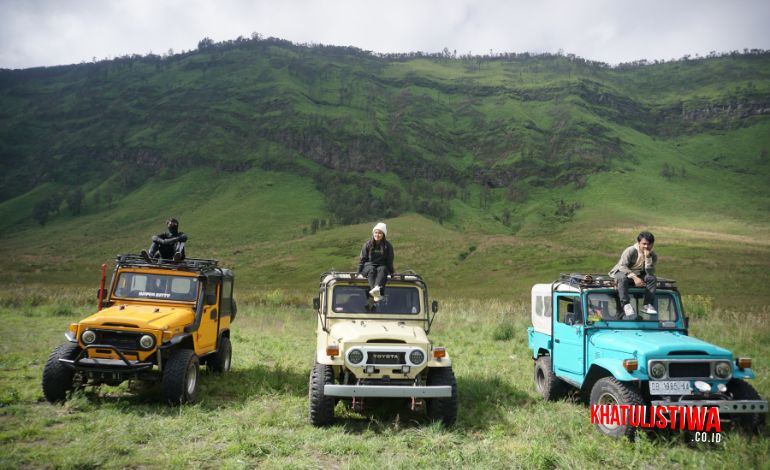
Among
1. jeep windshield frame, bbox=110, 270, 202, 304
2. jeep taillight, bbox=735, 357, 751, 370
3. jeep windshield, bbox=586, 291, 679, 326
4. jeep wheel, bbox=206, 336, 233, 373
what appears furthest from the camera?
jeep wheel, bbox=206, 336, 233, 373

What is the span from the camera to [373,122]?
193750mm

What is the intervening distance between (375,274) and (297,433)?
3.02 m

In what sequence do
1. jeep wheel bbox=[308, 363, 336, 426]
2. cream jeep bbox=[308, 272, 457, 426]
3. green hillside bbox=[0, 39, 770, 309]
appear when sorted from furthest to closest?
green hillside bbox=[0, 39, 770, 309] → jeep wheel bbox=[308, 363, 336, 426] → cream jeep bbox=[308, 272, 457, 426]

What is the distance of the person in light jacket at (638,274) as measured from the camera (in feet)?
27.9

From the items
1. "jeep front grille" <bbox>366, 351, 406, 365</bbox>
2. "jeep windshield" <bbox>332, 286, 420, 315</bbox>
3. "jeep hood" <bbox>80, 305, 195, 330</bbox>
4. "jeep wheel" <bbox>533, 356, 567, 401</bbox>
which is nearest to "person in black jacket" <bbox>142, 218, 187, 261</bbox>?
"jeep hood" <bbox>80, 305, 195, 330</bbox>

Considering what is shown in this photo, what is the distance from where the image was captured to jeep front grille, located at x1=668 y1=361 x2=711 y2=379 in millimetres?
7039

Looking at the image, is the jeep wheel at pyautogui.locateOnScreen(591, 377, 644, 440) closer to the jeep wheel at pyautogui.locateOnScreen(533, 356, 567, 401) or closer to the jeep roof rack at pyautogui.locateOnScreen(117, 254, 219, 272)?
the jeep wheel at pyautogui.locateOnScreen(533, 356, 567, 401)

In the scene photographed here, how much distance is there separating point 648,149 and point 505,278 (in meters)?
149

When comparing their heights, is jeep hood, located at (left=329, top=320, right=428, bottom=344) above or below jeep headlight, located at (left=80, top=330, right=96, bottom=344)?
above

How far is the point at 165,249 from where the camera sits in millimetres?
11453

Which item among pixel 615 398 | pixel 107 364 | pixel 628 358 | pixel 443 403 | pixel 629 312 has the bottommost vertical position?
pixel 443 403

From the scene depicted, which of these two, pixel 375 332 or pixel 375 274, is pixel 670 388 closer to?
pixel 375 332

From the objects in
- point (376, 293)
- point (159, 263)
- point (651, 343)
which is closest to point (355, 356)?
point (376, 293)

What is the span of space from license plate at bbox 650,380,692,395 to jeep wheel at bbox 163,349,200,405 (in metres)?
7.17
